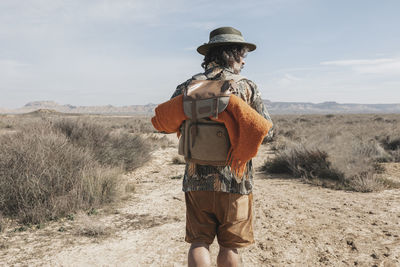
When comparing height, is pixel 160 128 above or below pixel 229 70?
below

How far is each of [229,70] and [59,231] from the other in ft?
11.4

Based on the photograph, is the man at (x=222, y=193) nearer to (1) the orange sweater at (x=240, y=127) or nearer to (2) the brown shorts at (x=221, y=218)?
(2) the brown shorts at (x=221, y=218)

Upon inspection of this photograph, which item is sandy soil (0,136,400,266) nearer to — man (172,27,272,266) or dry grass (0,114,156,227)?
dry grass (0,114,156,227)

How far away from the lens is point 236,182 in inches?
76.6

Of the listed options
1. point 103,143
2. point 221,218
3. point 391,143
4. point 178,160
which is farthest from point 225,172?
point 391,143

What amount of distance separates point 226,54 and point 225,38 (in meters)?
0.12

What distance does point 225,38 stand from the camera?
1.97 metres

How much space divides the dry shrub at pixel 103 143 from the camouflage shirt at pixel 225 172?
5.63 m

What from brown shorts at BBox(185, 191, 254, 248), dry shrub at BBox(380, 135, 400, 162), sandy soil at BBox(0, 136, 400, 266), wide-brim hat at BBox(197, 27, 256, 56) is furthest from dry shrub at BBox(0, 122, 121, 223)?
dry shrub at BBox(380, 135, 400, 162)

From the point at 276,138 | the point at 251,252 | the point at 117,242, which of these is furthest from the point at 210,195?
the point at 276,138

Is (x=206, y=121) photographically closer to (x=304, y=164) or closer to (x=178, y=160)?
(x=304, y=164)

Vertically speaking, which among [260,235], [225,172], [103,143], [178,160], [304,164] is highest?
[225,172]

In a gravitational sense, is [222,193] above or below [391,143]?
above

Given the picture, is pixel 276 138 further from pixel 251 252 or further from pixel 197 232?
pixel 197 232
